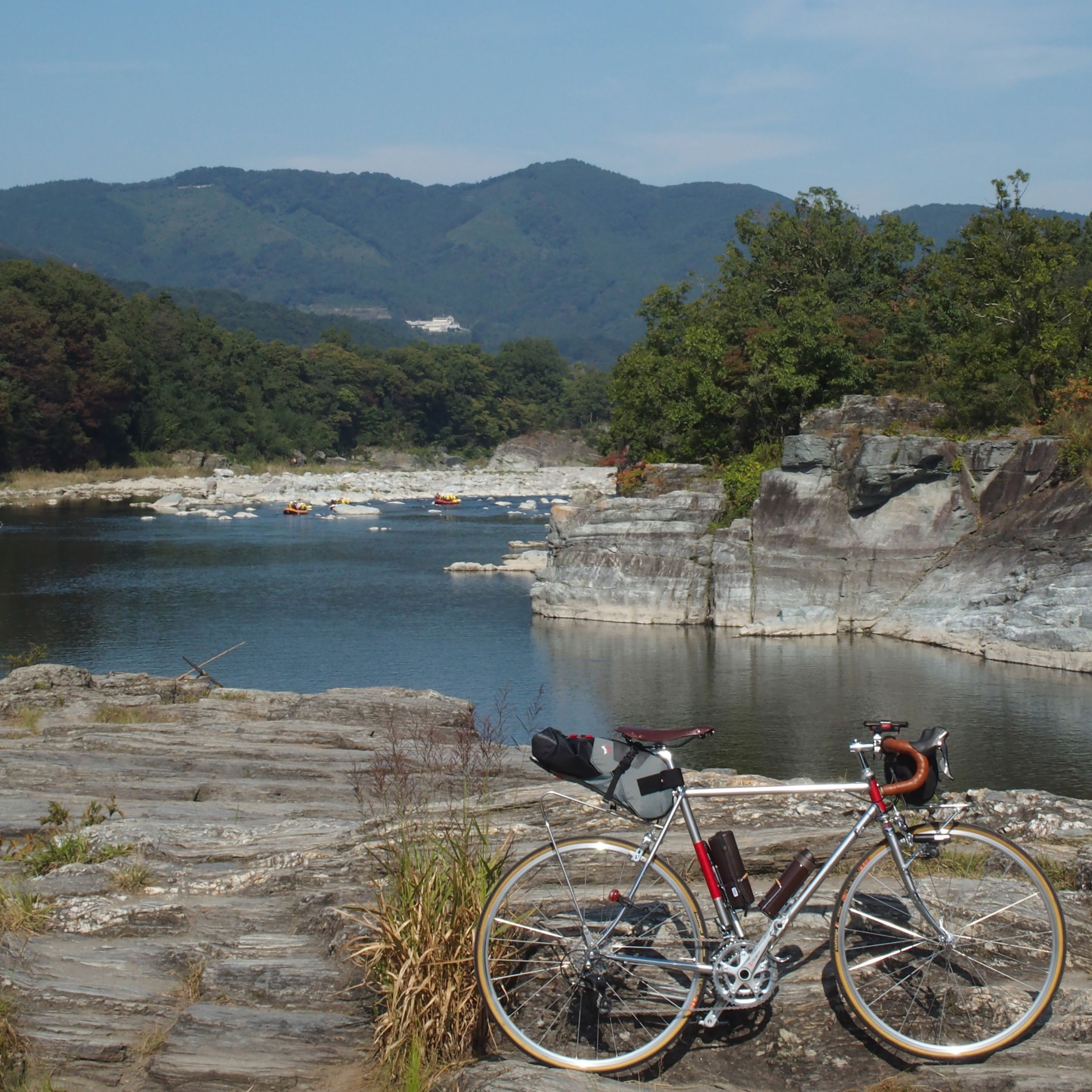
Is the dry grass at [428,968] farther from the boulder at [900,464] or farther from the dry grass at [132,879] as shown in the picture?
the boulder at [900,464]

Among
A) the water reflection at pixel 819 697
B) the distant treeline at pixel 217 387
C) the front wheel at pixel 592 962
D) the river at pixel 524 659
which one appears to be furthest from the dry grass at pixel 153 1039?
the distant treeline at pixel 217 387

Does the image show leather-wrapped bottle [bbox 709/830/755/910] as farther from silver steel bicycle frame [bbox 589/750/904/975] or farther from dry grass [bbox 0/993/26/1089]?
dry grass [bbox 0/993/26/1089]

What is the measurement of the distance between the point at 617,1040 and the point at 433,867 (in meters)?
1.09

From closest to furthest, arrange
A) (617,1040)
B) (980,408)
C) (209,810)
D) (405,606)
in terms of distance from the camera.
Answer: (617,1040)
(209,810)
(980,408)
(405,606)

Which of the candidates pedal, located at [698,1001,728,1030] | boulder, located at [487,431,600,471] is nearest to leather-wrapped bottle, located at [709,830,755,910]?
pedal, located at [698,1001,728,1030]

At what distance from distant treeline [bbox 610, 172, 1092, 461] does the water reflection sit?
25.7ft

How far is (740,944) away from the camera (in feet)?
16.0

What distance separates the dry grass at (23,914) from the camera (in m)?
6.25

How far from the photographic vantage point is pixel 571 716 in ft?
83.1

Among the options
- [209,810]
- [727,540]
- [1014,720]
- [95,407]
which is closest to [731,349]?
[727,540]

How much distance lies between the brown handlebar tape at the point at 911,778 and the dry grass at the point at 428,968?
1.83 m

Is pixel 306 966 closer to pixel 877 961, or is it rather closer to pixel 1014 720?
pixel 877 961

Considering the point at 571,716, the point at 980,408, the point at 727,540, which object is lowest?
the point at 571,716

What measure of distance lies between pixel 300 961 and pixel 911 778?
3.09 meters
